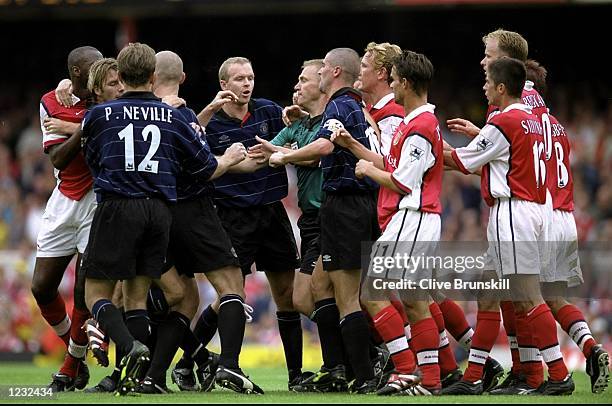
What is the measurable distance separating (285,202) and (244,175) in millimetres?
8832

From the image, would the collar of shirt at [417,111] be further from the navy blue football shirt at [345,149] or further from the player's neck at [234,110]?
the player's neck at [234,110]

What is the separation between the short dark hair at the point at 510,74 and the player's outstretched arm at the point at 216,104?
1910mm

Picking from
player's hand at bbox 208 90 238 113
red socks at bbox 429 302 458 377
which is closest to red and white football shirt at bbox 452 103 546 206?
red socks at bbox 429 302 458 377

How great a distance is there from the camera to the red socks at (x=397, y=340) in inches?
313

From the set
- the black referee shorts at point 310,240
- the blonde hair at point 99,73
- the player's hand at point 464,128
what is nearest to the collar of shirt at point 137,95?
the blonde hair at point 99,73

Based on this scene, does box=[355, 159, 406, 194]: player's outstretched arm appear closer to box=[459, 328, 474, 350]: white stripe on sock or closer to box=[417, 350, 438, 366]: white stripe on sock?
box=[417, 350, 438, 366]: white stripe on sock

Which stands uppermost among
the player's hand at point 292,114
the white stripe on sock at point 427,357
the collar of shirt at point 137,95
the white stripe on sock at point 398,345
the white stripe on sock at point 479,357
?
the collar of shirt at point 137,95

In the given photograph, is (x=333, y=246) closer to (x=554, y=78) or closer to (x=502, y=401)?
(x=502, y=401)

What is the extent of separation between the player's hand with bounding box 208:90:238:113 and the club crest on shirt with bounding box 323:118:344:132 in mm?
853

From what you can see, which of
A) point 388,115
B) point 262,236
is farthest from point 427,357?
point 388,115

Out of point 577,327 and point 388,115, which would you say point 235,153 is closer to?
point 388,115

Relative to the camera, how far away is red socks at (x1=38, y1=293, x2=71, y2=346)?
30.3 ft

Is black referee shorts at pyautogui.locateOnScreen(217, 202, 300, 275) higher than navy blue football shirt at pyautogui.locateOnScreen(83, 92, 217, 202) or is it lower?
lower

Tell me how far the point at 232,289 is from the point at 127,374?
3.69ft
